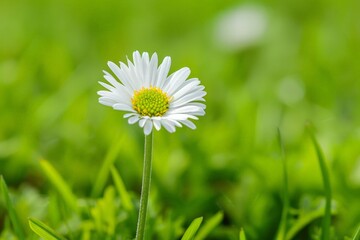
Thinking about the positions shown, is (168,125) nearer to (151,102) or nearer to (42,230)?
(151,102)

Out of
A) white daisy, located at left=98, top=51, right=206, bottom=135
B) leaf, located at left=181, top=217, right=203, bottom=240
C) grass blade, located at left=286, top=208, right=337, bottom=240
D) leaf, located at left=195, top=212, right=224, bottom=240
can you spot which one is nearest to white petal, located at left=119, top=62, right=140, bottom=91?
white daisy, located at left=98, top=51, right=206, bottom=135

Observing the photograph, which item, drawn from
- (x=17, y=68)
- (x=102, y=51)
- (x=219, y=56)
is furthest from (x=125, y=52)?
(x=17, y=68)

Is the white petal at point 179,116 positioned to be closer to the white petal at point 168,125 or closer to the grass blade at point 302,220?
the white petal at point 168,125

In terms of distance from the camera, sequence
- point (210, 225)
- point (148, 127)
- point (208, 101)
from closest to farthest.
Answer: point (148, 127) < point (210, 225) < point (208, 101)

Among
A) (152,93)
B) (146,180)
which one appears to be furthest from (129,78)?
(146,180)

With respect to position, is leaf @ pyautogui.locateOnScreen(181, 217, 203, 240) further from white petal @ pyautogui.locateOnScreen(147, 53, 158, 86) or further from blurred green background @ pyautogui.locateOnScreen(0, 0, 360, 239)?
blurred green background @ pyautogui.locateOnScreen(0, 0, 360, 239)

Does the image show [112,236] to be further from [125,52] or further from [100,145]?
[125,52]
